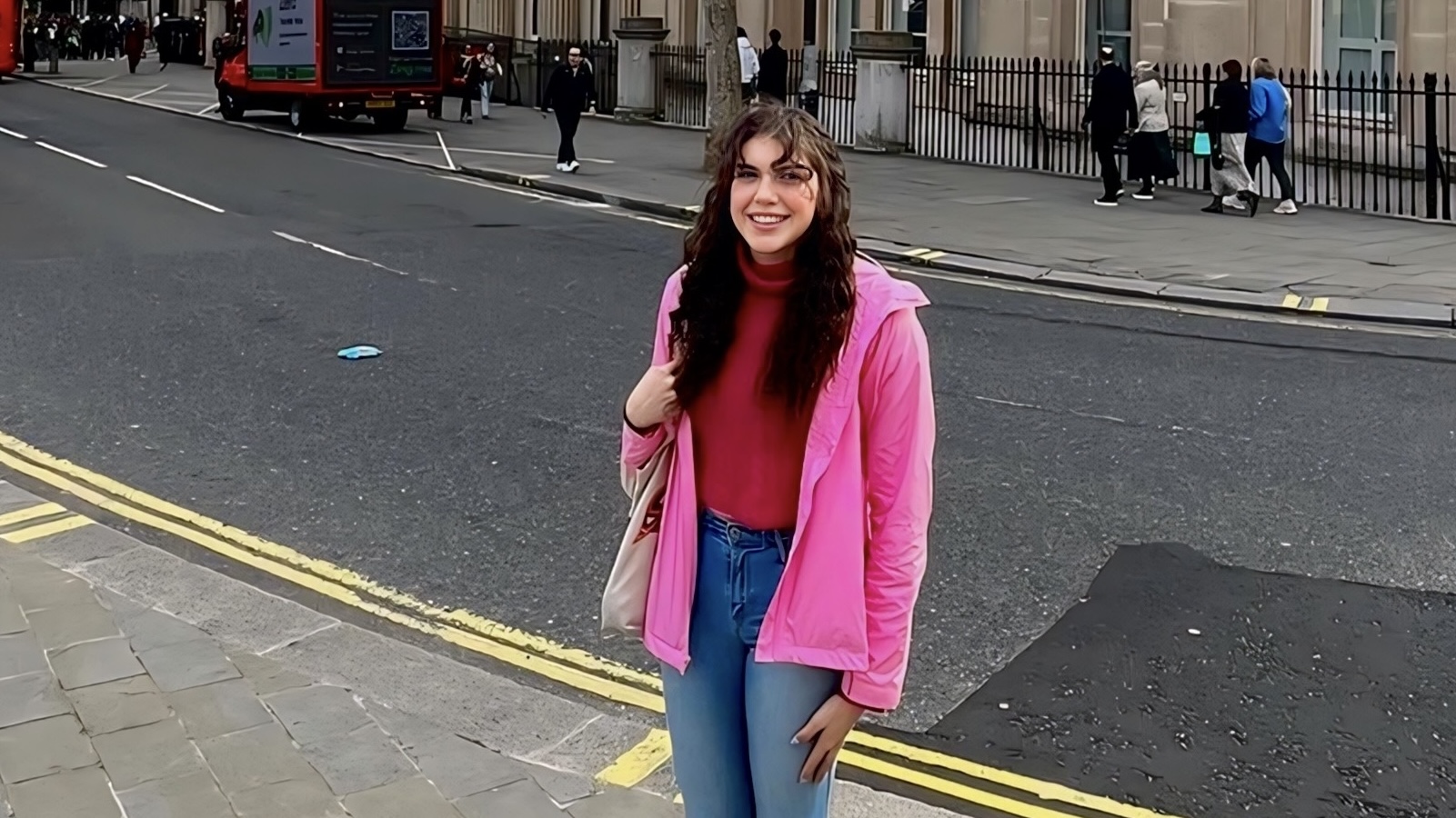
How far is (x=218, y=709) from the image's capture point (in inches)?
185

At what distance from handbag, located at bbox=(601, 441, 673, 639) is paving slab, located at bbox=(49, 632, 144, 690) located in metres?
2.40

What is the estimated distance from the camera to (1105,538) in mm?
6699

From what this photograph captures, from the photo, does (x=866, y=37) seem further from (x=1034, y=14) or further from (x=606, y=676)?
(x=606, y=676)

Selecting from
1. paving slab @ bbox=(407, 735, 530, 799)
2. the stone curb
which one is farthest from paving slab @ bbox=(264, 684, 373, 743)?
the stone curb

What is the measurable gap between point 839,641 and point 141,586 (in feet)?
12.5

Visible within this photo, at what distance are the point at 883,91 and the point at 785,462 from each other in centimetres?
2211

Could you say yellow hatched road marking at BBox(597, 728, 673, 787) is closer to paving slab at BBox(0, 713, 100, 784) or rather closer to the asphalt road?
the asphalt road

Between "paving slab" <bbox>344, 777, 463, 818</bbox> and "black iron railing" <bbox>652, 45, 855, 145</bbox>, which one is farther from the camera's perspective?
"black iron railing" <bbox>652, 45, 855, 145</bbox>

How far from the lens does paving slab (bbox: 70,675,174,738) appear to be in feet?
15.1

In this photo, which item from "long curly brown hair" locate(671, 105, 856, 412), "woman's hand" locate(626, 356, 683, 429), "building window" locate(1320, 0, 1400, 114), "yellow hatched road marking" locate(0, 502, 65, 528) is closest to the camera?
"long curly brown hair" locate(671, 105, 856, 412)

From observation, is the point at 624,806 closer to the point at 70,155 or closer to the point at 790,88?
the point at 70,155

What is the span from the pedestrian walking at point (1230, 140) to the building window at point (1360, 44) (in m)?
3.25

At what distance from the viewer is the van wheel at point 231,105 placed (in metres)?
32.4

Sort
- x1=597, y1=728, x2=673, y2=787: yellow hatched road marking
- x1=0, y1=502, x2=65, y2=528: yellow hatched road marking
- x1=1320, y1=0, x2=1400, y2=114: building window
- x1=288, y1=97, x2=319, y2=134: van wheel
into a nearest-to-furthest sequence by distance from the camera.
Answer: x1=597, y1=728, x2=673, y2=787: yellow hatched road marking, x1=0, y1=502, x2=65, y2=528: yellow hatched road marking, x1=1320, y1=0, x2=1400, y2=114: building window, x1=288, y1=97, x2=319, y2=134: van wheel
